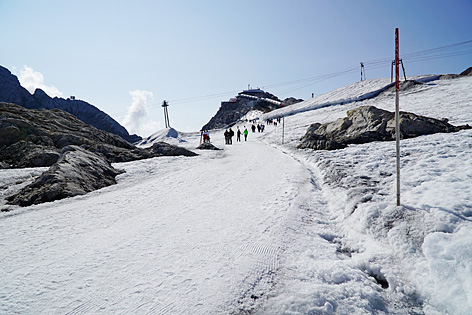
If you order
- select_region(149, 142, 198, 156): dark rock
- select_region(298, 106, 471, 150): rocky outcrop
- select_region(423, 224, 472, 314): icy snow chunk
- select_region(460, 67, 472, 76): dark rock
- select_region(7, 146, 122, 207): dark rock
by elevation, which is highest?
select_region(460, 67, 472, 76): dark rock

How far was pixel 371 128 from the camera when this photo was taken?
17.0m

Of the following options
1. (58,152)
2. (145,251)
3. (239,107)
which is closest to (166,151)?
(58,152)

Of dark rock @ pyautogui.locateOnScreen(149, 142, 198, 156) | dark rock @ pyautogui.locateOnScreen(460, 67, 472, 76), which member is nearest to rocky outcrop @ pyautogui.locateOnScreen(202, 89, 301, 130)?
dark rock @ pyautogui.locateOnScreen(460, 67, 472, 76)

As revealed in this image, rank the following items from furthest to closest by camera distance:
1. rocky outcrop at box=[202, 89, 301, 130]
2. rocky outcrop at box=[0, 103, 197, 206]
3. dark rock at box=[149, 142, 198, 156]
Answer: rocky outcrop at box=[202, 89, 301, 130], dark rock at box=[149, 142, 198, 156], rocky outcrop at box=[0, 103, 197, 206]

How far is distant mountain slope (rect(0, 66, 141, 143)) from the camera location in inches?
3642

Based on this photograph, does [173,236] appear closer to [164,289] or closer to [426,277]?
[164,289]

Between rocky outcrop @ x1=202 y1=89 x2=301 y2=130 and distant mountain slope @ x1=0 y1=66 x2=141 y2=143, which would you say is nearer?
distant mountain slope @ x1=0 y1=66 x2=141 y2=143

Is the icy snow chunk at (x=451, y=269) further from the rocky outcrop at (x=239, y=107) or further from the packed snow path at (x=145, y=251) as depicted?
the rocky outcrop at (x=239, y=107)

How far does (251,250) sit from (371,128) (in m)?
16.5

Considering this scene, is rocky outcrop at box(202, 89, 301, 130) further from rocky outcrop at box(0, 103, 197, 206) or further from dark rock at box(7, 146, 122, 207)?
dark rock at box(7, 146, 122, 207)

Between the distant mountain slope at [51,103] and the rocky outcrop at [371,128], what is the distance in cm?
8703

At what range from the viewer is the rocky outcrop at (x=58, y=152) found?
7.21 meters

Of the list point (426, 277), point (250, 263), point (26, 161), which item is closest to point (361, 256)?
point (426, 277)

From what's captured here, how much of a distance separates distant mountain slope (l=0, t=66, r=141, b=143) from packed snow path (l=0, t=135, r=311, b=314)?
9201 cm
